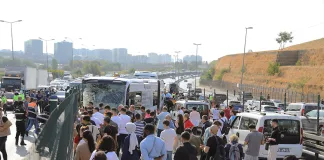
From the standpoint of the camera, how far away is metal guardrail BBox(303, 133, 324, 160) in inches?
653

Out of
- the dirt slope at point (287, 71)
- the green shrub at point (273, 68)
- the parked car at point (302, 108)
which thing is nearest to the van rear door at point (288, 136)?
the parked car at point (302, 108)

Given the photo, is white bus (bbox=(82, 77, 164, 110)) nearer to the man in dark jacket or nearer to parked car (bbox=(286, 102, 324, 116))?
parked car (bbox=(286, 102, 324, 116))


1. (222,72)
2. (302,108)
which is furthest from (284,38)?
(302,108)

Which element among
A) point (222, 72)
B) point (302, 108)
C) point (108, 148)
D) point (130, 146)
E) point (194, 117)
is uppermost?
point (108, 148)

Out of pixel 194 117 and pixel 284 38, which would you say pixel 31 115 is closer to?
pixel 194 117

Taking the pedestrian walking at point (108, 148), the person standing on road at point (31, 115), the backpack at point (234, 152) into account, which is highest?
the pedestrian walking at point (108, 148)

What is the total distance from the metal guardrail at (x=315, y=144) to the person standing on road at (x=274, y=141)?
311cm

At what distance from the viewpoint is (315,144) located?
17.0 m

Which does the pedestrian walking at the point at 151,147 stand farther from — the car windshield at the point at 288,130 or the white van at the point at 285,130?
the car windshield at the point at 288,130

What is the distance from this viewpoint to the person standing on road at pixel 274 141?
45.0ft

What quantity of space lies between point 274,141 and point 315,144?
3.90 meters

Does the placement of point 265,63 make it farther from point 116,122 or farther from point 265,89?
point 116,122

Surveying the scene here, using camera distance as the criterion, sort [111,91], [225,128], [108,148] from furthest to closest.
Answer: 1. [111,91]
2. [225,128]
3. [108,148]

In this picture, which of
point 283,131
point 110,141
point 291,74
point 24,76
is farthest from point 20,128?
point 291,74
